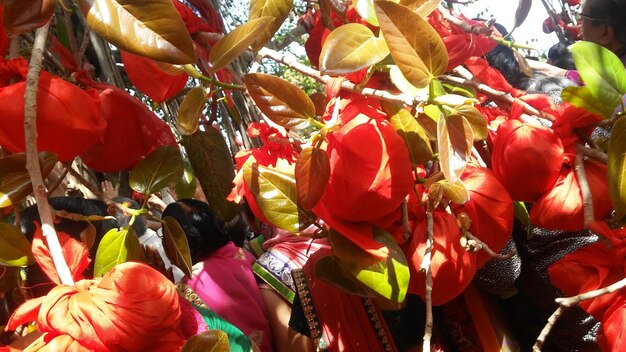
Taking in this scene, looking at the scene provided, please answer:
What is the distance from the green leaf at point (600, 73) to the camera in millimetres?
599

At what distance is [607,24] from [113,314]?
1305 millimetres

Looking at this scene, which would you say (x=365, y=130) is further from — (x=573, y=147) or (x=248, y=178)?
(x=573, y=147)

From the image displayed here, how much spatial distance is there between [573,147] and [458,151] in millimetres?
198

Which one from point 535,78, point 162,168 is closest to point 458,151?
point 162,168

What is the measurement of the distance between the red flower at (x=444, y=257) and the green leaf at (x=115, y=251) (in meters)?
0.28

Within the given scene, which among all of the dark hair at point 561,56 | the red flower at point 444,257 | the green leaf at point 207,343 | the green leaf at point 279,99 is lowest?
the dark hair at point 561,56

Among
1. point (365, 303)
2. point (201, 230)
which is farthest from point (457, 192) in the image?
point (201, 230)

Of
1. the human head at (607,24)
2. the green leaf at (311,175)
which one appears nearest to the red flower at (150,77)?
the green leaf at (311,175)

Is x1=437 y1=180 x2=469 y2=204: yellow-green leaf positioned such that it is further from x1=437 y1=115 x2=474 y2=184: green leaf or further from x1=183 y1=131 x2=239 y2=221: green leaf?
x1=183 y1=131 x2=239 y2=221: green leaf

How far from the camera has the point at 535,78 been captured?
1296 mm

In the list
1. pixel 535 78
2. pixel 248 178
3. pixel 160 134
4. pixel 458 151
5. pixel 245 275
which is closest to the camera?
pixel 458 151

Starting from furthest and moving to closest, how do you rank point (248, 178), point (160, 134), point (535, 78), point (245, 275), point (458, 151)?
point (245, 275)
point (535, 78)
point (160, 134)
point (248, 178)
point (458, 151)

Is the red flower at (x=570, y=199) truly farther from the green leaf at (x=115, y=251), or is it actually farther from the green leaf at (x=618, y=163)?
the green leaf at (x=115, y=251)

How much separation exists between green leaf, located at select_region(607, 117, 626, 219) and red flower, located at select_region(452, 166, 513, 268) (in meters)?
0.11
